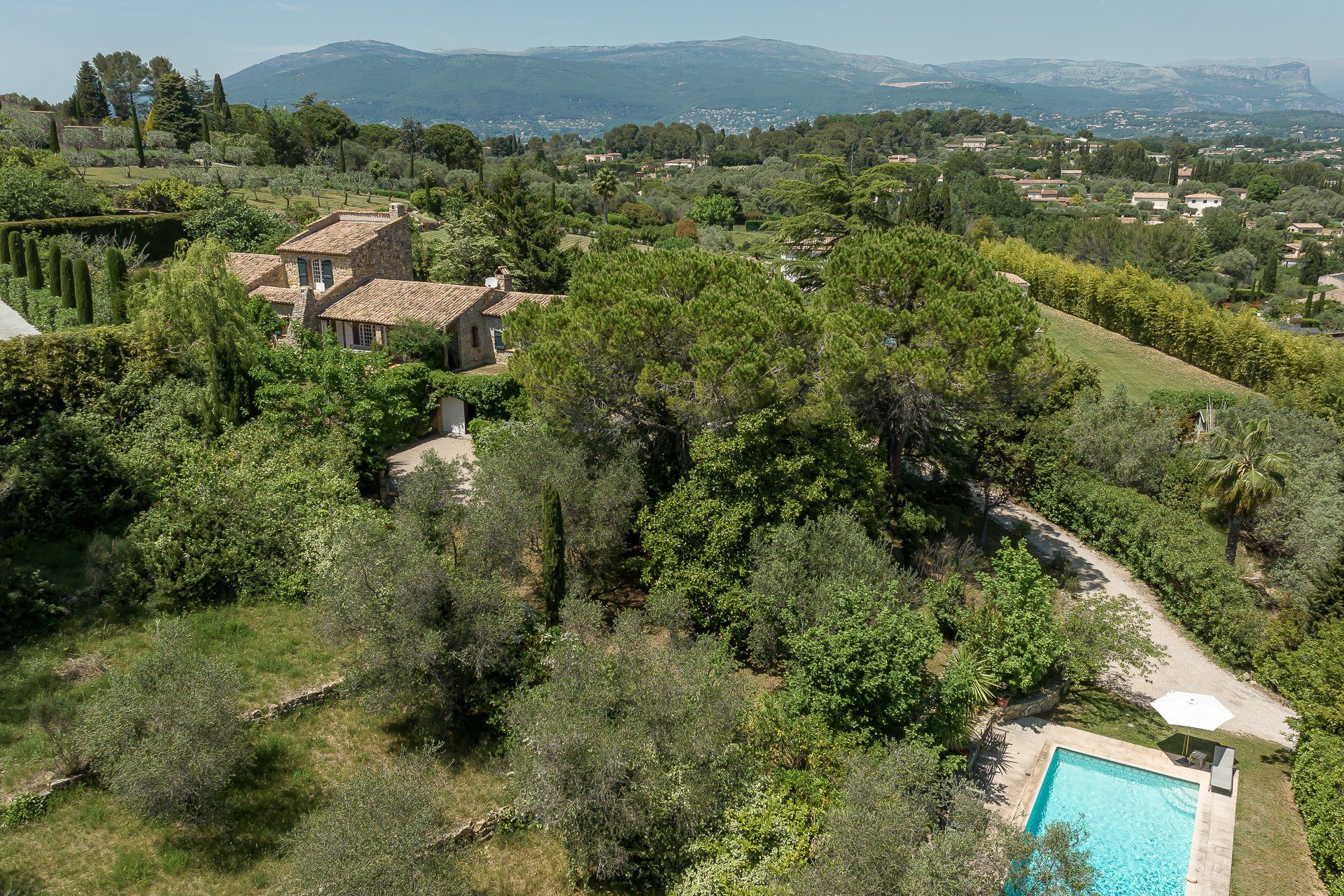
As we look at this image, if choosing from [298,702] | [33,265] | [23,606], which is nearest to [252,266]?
[33,265]

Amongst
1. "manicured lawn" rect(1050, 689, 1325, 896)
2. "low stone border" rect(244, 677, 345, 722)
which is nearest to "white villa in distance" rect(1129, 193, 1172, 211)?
"manicured lawn" rect(1050, 689, 1325, 896)

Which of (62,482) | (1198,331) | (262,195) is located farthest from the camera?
(262,195)

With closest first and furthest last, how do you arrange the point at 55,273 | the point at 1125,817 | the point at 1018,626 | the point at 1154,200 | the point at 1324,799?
1. the point at 1324,799
2. the point at 1125,817
3. the point at 1018,626
4. the point at 55,273
5. the point at 1154,200

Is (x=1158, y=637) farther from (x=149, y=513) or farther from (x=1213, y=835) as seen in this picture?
(x=149, y=513)

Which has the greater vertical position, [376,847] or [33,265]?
[33,265]

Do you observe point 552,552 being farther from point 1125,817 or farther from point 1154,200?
point 1154,200

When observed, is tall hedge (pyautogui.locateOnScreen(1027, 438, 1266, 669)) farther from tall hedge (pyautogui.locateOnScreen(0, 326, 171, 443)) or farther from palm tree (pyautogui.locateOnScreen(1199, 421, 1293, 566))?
tall hedge (pyautogui.locateOnScreen(0, 326, 171, 443))

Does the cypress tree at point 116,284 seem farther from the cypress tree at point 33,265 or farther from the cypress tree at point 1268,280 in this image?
the cypress tree at point 1268,280
